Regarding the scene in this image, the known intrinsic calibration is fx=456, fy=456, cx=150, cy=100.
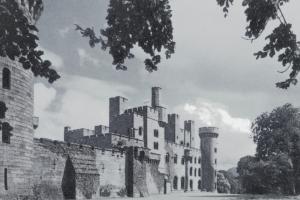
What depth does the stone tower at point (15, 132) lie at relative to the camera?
2120cm

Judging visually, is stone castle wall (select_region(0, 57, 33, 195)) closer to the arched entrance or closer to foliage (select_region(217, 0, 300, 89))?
the arched entrance

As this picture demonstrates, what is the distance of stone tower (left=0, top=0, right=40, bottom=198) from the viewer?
69.6 feet

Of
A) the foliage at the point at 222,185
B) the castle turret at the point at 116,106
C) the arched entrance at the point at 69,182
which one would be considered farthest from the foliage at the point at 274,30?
the foliage at the point at 222,185

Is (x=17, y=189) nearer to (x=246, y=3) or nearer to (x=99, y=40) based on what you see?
(x=99, y=40)

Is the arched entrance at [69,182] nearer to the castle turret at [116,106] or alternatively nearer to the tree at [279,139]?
the tree at [279,139]

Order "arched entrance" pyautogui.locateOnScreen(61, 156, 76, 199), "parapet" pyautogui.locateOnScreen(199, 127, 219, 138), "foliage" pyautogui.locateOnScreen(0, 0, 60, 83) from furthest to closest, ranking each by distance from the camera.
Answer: "parapet" pyautogui.locateOnScreen(199, 127, 219, 138) < "arched entrance" pyautogui.locateOnScreen(61, 156, 76, 199) < "foliage" pyautogui.locateOnScreen(0, 0, 60, 83)

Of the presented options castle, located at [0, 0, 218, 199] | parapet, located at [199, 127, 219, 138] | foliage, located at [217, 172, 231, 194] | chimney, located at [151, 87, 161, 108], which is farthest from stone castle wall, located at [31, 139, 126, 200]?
foliage, located at [217, 172, 231, 194]

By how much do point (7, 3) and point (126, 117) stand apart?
53485mm

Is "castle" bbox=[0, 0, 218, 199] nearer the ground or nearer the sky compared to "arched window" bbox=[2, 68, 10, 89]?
nearer the ground

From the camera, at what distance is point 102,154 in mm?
39406

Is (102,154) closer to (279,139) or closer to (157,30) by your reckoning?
(279,139)

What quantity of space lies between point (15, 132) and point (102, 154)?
1812cm

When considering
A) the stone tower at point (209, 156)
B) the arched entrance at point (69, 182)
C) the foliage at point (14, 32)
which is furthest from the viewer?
the stone tower at point (209, 156)

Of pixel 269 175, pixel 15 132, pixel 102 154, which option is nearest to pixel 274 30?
pixel 15 132
